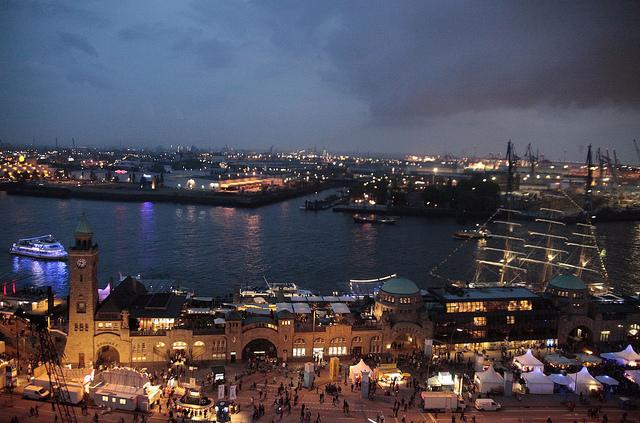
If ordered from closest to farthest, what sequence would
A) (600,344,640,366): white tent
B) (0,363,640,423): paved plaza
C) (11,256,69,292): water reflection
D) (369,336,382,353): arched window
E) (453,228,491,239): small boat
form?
1. (0,363,640,423): paved plaza
2. (600,344,640,366): white tent
3. (369,336,382,353): arched window
4. (11,256,69,292): water reflection
5. (453,228,491,239): small boat

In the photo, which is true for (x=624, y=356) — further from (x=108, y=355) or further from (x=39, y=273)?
(x=39, y=273)

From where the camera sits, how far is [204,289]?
1566 inches

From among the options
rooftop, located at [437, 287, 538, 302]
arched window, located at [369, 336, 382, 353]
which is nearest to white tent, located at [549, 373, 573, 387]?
rooftop, located at [437, 287, 538, 302]

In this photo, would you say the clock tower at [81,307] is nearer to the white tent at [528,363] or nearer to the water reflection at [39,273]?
the water reflection at [39,273]

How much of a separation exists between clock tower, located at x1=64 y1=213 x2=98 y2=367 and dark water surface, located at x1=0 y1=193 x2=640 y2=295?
596 inches

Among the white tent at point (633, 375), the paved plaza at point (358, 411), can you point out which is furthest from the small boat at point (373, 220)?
the paved plaza at point (358, 411)

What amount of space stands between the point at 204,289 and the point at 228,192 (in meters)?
71.1

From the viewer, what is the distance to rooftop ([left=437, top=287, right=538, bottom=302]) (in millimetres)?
28542

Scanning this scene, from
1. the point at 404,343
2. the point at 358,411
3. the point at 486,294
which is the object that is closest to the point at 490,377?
the point at 404,343

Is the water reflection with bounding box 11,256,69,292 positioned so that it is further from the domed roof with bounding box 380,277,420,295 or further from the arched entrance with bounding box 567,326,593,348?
the arched entrance with bounding box 567,326,593,348

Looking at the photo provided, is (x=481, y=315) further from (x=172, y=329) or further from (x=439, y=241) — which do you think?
(x=439, y=241)

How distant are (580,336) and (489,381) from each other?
9.78 meters

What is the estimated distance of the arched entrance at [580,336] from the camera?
92.7ft

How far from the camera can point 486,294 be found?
2945 centimetres
